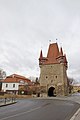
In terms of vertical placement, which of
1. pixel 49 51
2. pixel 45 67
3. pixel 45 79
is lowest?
pixel 45 79

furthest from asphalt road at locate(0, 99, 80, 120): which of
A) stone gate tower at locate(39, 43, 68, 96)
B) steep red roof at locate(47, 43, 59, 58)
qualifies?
steep red roof at locate(47, 43, 59, 58)

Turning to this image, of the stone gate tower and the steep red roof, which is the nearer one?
the stone gate tower

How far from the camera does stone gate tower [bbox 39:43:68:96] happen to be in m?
72.9

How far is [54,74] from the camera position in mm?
75000

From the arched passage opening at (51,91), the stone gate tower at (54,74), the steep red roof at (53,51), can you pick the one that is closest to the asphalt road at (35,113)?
the stone gate tower at (54,74)

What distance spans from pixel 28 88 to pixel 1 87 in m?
20.1

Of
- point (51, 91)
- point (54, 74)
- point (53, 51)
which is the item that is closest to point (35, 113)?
point (54, 74)

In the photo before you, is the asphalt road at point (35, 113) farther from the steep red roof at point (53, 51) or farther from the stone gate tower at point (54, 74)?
the steep red roof at point (53, 51)

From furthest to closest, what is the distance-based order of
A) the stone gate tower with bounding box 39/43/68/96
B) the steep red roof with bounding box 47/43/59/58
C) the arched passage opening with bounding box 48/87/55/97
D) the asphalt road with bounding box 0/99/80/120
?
the steep red roof with bounding box 47/43/59/58 < the arched passage opening with bounding box 48/87/55/97 < the stone gate tower with bounding box 39/43/68/96 < the asphalt road with bounding box 0/99/80/120

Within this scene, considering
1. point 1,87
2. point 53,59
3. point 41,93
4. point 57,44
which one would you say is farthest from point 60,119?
point 1,87

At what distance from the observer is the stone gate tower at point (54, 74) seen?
72.9m

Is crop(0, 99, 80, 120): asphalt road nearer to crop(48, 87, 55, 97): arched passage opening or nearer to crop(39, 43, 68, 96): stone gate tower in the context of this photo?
crop(39, 43, 68, 96): stone gate tower

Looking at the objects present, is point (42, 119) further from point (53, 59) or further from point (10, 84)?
point (10, 84)

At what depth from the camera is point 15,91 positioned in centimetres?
8156
